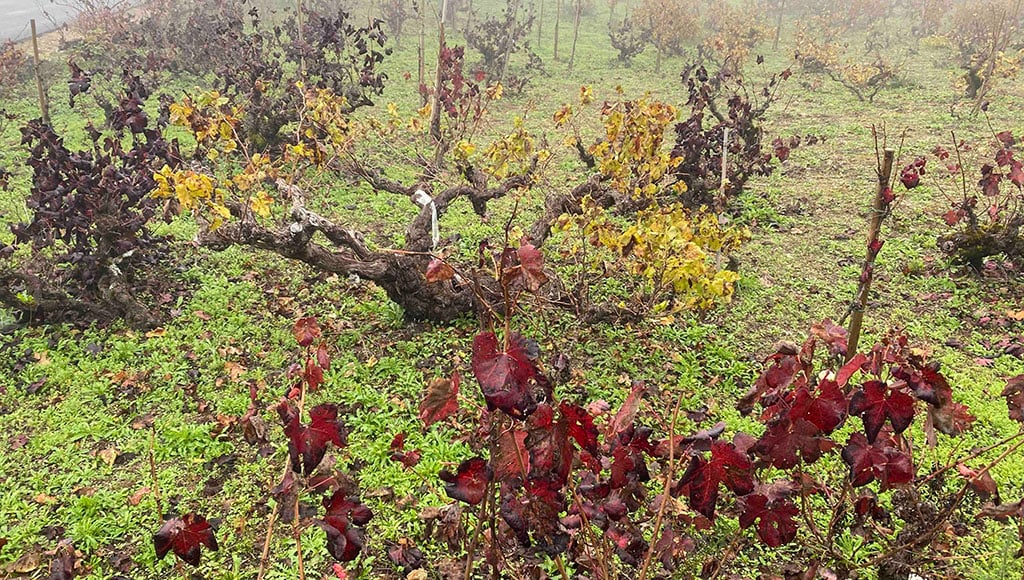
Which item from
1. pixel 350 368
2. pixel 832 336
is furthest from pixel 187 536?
pixel 350 368

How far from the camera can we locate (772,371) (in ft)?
6.75

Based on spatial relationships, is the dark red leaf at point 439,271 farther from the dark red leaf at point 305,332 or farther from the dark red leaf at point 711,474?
the dark red leaf at point 711,474

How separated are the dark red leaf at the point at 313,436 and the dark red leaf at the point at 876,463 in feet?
4.89

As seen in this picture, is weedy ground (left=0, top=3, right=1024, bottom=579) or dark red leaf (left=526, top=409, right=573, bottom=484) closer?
dark red leaf (left=526, top=409, right=573, bottom=484)

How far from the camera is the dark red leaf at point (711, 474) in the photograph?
1.75m

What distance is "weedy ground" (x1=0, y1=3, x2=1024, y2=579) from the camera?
10.6 feet

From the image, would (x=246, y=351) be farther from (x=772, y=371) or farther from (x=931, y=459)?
(x=931, y=459)

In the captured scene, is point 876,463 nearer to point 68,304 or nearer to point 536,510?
point 536,510

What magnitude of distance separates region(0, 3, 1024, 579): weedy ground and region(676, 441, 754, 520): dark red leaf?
1.47 meters

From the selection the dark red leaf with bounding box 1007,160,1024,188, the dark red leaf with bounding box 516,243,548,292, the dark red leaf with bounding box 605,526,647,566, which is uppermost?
the dark red leaf with bounding box 516,243,548,292

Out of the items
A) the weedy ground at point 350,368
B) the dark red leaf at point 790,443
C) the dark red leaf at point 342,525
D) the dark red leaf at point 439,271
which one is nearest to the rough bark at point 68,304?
the weedy ground at point 350,368

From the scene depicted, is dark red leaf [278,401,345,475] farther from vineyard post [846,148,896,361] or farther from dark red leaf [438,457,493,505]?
vineyard post [846,148,896,361]

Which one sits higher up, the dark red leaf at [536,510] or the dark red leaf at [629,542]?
the dark red leaf at [536,510]

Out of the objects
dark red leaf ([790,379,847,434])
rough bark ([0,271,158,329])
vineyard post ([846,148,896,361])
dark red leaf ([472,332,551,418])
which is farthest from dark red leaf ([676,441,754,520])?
rough bark ([0,271,158,329])
